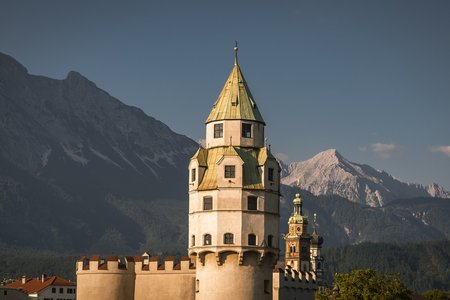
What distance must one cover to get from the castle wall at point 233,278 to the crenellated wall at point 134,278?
12.9 feet

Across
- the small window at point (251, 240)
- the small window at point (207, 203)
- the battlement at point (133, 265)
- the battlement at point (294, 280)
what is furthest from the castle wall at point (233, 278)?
the battlement at point (294, 280)

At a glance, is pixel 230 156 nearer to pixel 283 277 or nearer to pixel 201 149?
pixel 201 149

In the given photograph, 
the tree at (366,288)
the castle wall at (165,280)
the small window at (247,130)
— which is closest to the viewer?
the small window at (247,130)

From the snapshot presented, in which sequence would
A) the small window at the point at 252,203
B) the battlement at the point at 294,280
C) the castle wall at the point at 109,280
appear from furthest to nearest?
the battlement at the point at 294,280 → the castle wall at the point at 109,280 → the small window at the point at 252,203

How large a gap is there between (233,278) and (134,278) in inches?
513

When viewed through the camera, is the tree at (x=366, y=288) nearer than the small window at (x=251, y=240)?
No

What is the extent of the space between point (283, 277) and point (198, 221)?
238 ft

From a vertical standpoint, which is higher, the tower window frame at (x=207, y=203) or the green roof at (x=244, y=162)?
the green roof at (x=244, y=162)

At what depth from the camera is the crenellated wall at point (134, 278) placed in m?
101

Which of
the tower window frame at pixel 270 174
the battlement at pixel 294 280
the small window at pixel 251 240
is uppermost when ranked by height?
the tower window frame at pixel 270 174

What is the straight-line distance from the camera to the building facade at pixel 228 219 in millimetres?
95938

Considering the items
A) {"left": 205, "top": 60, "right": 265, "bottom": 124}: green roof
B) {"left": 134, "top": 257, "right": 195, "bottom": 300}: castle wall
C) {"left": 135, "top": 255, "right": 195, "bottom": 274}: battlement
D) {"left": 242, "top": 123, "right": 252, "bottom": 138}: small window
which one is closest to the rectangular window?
{"left": 205, "top": 60, "right": 265, "bottom": 124}: green roof

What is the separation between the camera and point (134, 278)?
4117 inches

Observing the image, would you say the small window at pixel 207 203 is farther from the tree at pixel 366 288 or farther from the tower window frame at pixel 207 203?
the tree at pixel 366 288
